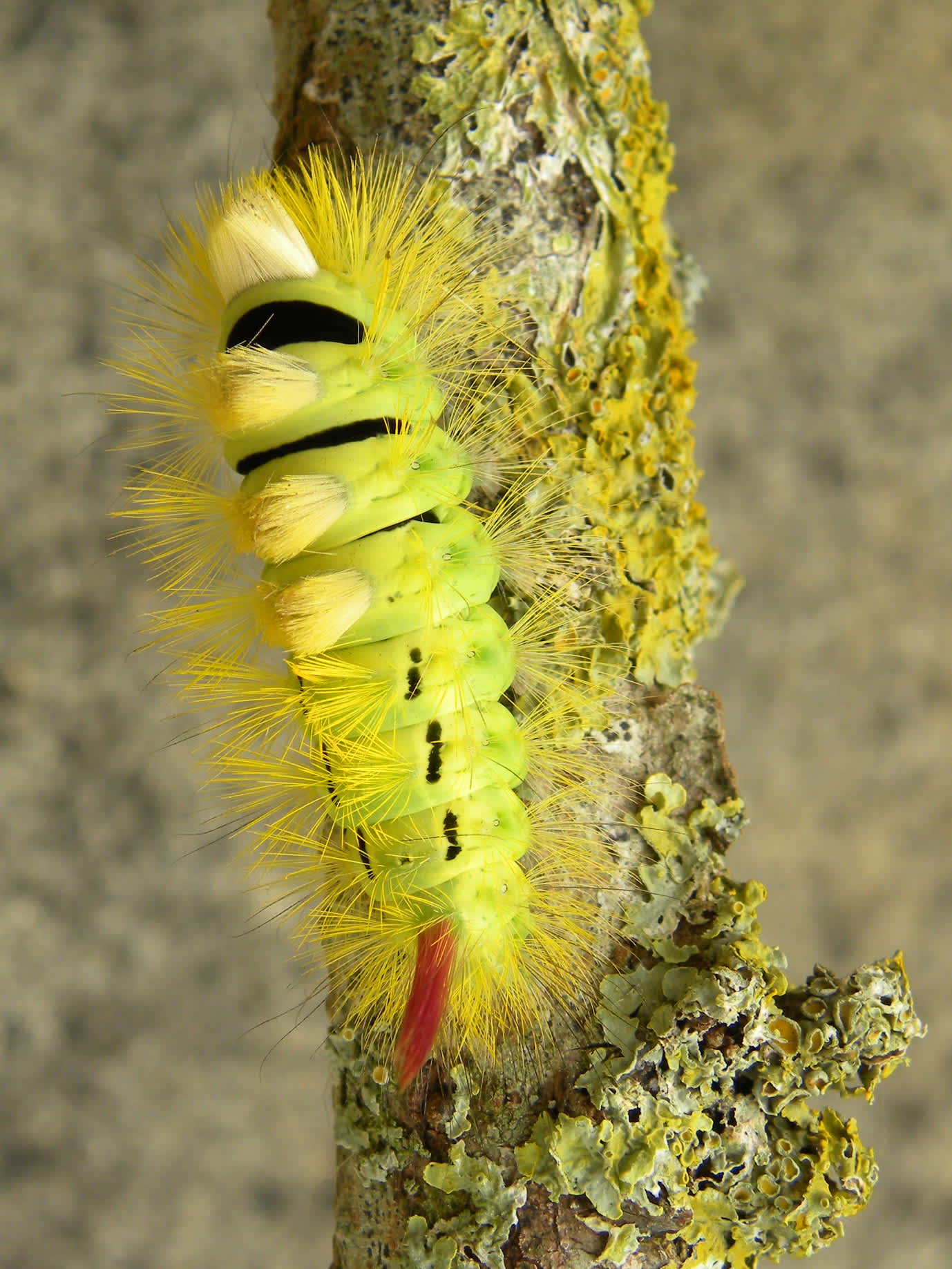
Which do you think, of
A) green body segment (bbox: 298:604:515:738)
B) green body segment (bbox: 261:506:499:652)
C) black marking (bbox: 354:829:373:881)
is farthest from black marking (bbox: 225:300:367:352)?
black marking (bbox: 354:829:373:881)

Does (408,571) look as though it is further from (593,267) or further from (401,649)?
(593,267)

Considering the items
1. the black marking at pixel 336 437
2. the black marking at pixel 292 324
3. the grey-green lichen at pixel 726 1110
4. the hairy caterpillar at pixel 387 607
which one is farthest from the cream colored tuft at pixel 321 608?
the grey-green lichen at pixel 726 1110

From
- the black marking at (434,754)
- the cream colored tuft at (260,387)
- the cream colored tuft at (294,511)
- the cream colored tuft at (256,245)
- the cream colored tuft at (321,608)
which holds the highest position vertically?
the cream colored tuft at (256,245)

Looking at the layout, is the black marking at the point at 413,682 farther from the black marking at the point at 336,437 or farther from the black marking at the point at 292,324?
the black marking at the point at 292,324

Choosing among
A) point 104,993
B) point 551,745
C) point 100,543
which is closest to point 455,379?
point 551,745

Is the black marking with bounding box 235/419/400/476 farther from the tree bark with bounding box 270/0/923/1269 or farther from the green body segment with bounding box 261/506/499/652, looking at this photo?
the tree bark with bounding box 270/0/923/1269

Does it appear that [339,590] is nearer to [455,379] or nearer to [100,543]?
[455,379]

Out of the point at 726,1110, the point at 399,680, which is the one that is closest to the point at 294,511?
the point at 399,680
